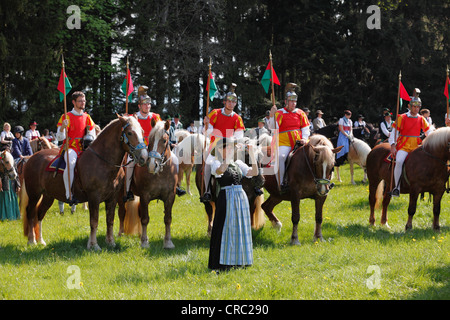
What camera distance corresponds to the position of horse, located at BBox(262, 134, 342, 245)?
9086mm

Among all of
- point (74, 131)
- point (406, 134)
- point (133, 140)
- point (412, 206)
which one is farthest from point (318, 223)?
point (74, 131)

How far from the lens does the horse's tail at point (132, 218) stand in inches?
404

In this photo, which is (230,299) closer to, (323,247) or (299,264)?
(299,264)

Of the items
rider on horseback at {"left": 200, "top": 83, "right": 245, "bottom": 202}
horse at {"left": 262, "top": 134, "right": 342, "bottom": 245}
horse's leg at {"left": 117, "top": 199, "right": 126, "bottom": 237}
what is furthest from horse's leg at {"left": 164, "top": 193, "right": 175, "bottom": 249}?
horse at {"left": 262, "top": 134, "right": 342, "bottom": 245}

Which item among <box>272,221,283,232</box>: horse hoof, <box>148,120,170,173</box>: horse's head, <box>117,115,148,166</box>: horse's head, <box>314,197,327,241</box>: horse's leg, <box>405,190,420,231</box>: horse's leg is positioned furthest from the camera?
<box>272,221,283,232</box>: horse hoof

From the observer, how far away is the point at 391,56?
2923 cm

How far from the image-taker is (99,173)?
9070mm

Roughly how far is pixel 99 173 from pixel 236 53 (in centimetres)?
2138

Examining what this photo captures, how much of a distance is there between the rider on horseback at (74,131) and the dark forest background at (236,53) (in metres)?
16.0

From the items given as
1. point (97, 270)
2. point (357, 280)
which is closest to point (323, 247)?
point (357, 280)

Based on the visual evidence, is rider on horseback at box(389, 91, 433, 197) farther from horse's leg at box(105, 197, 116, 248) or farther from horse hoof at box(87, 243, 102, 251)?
horse hoof at box(87, 243, 102, 251)

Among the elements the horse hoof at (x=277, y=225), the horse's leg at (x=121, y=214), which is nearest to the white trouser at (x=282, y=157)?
the horse hoof at (x=277, y=225)

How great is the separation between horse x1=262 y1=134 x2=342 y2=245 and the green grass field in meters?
0.58
